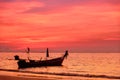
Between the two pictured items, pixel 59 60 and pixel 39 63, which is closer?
pixel 39 63

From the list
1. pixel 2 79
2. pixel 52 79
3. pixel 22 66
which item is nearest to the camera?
pixel 2 79

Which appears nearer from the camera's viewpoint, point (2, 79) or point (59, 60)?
point (2, 79)

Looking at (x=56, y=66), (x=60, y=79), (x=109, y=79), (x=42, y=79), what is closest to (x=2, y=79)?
(x=42, y=79)

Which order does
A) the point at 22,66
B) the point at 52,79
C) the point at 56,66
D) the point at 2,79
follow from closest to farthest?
the point at 2,79 < the point at 52,79 < the point at 22,66 < the point at 56,66

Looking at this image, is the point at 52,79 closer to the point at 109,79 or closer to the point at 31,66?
the point at 109,79

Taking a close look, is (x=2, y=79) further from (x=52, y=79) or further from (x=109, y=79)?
(x=109, y=79)

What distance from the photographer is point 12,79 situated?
24.6 metres

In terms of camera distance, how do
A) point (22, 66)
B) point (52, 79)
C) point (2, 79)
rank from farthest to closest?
point (22, 66) < point (52, 79) < point (2, 79)

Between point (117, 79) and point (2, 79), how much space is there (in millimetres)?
10233

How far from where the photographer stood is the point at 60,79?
26531 millimetres

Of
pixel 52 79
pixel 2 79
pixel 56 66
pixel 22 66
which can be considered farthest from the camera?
pixel 56 66

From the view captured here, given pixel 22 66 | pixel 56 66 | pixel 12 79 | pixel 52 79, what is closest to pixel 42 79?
pixel 52 79

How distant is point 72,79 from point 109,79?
354cm

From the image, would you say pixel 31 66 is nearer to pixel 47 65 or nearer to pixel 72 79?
pixel 47 65
